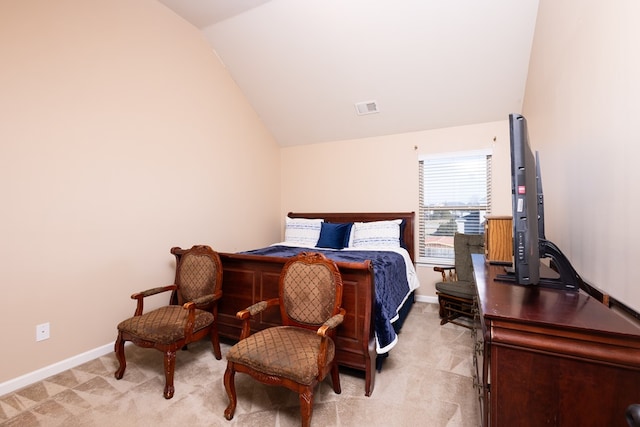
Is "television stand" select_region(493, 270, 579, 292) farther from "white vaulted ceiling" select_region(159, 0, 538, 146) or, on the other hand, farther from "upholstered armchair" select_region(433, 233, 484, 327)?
"white vaulted ceiling" select_region(159, 0, 538, 146)

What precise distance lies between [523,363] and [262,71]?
3.73 meters

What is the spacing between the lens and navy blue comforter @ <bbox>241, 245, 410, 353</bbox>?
6.85 ft

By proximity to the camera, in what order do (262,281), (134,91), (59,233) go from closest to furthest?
(59,233) → (262,281) → (134,91)

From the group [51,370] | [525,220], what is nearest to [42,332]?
[51,370]

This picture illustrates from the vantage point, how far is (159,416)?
1.74 m

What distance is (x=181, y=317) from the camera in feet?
7.04

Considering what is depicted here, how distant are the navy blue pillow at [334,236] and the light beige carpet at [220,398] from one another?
1.58m

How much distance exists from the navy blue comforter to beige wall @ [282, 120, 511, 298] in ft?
3.32

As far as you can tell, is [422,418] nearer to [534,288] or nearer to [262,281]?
[534,288]

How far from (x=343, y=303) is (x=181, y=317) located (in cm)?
119

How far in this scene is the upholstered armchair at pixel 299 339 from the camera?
153 centimetres

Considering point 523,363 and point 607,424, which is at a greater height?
point 523,363

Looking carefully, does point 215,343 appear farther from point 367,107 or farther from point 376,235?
point 367,107

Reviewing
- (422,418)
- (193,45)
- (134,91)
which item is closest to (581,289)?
(422,418)
